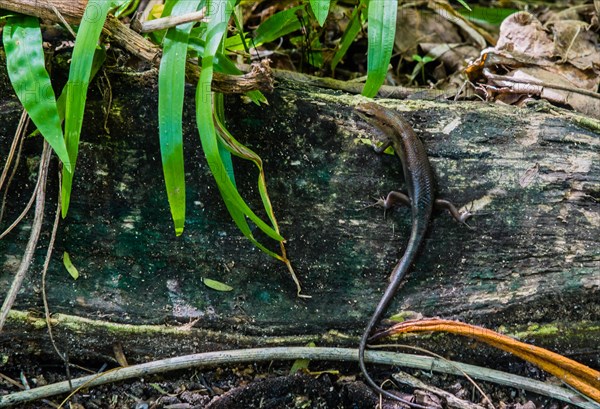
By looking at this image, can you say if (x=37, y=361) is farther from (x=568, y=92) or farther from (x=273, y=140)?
(x=568, y=92)

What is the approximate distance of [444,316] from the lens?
9.31 ft

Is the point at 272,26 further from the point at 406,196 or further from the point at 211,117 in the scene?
the point at 406,196

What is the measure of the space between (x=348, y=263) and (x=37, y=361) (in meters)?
1.55

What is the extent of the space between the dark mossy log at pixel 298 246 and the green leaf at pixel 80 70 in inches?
14.6

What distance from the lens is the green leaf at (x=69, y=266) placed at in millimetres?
2799

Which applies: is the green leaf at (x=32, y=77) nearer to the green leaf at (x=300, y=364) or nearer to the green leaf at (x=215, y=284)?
the green leaf at (x=215, y=284)

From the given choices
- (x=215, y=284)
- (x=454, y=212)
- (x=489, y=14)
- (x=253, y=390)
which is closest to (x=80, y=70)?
(x=215, y=284)

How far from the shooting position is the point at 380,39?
257 cm

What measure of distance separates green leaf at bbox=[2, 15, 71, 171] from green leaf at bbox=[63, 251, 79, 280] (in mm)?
649

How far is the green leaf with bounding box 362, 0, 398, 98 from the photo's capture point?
2570 mm

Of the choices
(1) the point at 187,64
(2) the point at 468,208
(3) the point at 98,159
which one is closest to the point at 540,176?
(2) the point at 468,208

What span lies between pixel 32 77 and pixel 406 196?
1.73 metres

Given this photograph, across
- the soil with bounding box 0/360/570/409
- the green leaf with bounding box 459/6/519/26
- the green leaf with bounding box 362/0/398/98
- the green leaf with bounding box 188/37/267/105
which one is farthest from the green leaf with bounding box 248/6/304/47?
the soil with bounding box 0/360/570/409

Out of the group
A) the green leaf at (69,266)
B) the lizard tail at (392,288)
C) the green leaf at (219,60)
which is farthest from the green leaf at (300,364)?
the green leaf at (219,60)
